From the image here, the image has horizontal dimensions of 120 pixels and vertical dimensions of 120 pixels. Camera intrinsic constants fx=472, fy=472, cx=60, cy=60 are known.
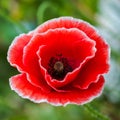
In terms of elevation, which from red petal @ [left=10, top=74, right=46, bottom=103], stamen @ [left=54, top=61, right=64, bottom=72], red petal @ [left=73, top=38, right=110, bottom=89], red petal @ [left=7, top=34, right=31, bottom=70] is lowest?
red petal @ [left=10, top=74, right=46, bottom=103]

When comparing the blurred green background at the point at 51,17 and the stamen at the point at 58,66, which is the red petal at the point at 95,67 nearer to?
the stamen at the point at 58,66

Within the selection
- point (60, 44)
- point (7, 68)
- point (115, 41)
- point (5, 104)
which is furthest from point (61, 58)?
point (7, 68)

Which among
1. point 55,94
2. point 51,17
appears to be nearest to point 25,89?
point 55,94

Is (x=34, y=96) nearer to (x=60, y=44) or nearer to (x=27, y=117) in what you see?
(x=60, y=44)

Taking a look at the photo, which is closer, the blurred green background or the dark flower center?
the dark flower center

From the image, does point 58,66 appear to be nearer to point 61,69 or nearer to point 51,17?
point 61,69

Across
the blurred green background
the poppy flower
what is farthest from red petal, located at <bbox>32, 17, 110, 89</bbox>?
the blurred green background

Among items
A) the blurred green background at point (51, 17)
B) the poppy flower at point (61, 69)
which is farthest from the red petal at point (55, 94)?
the blurred green background at point (51, 17)

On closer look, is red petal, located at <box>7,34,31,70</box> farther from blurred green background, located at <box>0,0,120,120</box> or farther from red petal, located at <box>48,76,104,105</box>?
blurred green background, located at <box>0,0,120,120</box>
